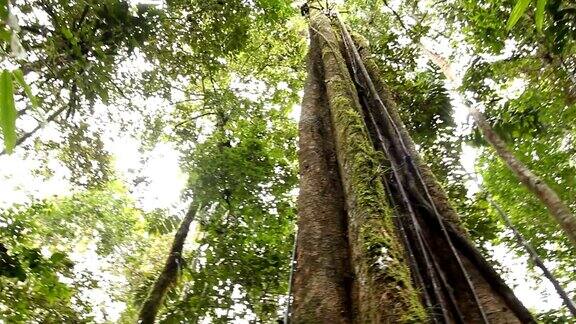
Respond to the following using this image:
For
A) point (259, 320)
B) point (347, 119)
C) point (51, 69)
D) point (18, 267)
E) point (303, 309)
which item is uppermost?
point (51, 69)

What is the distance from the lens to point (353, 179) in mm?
2584

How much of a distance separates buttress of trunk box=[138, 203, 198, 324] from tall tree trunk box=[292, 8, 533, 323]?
342cm

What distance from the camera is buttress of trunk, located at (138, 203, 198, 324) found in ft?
18.2

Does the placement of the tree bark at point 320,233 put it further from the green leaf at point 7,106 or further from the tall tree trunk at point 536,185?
the tall tree trunk at point 536,185

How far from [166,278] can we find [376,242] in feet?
15.0

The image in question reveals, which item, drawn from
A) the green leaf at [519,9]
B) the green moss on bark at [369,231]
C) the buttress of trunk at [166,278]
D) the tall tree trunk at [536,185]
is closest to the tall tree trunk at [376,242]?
the green moss on bark at [369,231]

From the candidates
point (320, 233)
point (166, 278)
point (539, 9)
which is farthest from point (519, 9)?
point (166, 278)

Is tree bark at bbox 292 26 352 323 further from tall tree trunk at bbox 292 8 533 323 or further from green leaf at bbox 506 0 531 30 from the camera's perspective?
green leaf at bbox 506 0 531 30

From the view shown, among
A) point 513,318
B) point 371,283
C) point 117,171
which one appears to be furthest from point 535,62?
point 117,171

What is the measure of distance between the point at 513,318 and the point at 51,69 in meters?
3.58

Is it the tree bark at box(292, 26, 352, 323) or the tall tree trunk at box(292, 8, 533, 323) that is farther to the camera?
the tree bark at box(292, 26, 352, 323)

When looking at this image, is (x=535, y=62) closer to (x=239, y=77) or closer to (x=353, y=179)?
(x=353, y=179)

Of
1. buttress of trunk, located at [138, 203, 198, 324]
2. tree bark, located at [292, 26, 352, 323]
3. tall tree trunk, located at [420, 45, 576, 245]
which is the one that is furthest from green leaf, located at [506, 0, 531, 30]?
buttress of trunk, located at [138, 203, 198, 324]

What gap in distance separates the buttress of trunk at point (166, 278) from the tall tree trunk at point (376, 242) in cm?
342
